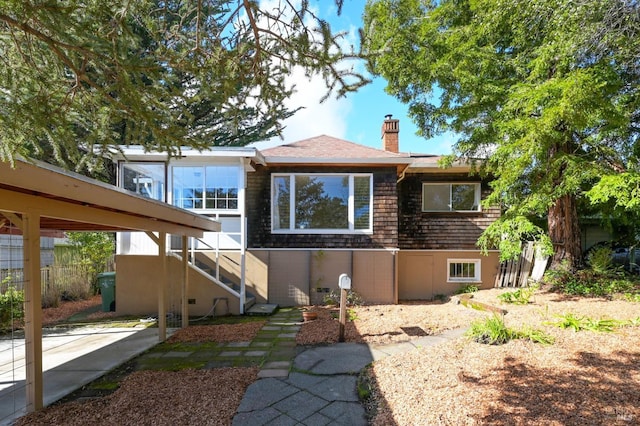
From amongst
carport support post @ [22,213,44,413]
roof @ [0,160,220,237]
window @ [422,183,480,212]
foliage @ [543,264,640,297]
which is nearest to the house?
window @ [422,183,480,212]

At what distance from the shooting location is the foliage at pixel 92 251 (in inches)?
409

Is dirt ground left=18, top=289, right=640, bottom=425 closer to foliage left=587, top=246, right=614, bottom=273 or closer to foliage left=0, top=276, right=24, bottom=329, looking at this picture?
foliage left=587, top=246, right=614, bottom=273

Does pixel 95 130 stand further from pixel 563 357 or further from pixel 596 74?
pixel 596 74

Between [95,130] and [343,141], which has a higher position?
[343,141]

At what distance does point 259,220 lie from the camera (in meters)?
8.94

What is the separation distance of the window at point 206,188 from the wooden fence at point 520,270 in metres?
7.72

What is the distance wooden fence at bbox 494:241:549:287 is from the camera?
9.23m

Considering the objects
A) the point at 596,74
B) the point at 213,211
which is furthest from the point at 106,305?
the point at 596,74

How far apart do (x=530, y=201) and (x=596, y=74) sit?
2662 mm

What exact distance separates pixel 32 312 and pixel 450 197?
31.9ft

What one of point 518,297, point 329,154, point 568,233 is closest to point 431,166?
point 329,154

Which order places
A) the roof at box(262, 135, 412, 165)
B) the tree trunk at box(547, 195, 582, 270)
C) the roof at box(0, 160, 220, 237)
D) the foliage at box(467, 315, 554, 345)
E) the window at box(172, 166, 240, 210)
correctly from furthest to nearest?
→ the roof at box(262, 135, 412, 165), the window at box(172, 166, 240, 210), the tree trunk at box(547, 195, 582, 270), the foliage at box(467, 315, 554, 345), the roof at box(0, 160, 220, 237)

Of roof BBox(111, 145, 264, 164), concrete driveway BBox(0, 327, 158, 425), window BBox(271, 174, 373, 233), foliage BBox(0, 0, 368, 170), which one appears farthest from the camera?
window BBox(271, 174, 373, 233)

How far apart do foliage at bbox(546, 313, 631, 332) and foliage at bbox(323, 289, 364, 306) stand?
4.15 metres
